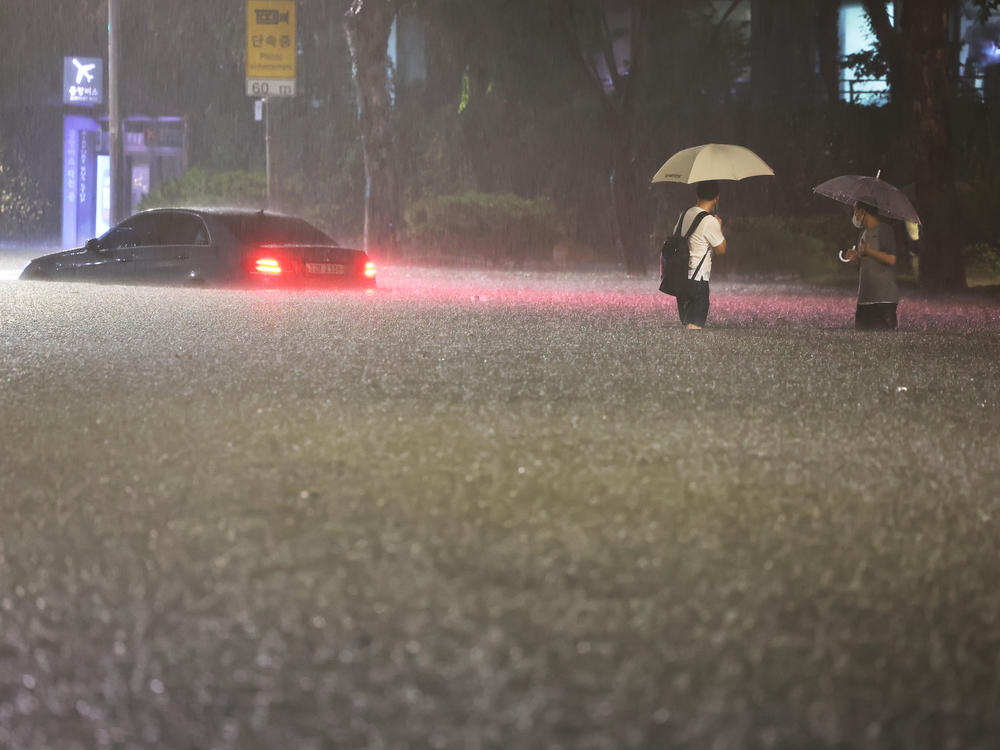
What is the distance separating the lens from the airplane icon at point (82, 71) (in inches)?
1742

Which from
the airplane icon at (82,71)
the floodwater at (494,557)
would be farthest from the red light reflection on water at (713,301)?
the airplane icon at (82,71)

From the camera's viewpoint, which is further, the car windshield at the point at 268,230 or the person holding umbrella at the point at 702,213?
the car windshield at the point at 268,230

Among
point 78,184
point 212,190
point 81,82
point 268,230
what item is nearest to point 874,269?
point 268,230

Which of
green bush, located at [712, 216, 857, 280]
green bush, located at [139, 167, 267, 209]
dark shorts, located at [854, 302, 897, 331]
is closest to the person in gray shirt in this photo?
dark shorts, located at [854, 302, 897, 331]

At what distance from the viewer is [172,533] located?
18.2 feet

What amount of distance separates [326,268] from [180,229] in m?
2.36

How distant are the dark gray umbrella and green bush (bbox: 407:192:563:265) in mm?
21954

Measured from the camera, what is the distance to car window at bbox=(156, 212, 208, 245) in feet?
72.9

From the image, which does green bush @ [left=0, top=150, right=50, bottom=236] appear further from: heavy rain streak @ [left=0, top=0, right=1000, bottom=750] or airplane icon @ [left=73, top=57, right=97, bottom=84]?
heavy rain streak @ [left=0, top=0, right=1000, bottom=750]

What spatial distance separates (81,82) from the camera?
44.2 meters

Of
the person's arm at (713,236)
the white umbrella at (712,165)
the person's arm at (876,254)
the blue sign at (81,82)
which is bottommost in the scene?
the person's arm at (876,254)

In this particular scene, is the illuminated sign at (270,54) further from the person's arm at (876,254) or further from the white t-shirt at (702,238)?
the person's arm at (876,254)

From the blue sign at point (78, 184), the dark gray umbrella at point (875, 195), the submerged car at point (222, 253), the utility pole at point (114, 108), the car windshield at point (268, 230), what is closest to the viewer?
the dark gray umbrella at point (875, 195)

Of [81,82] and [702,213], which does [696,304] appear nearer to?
[702,213]
